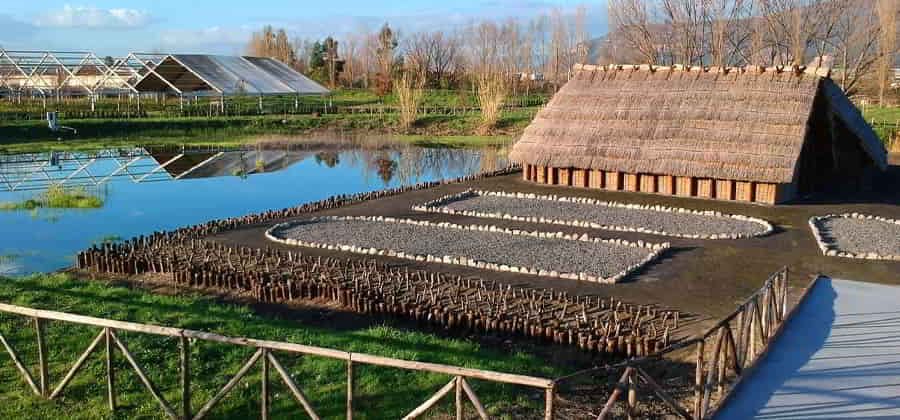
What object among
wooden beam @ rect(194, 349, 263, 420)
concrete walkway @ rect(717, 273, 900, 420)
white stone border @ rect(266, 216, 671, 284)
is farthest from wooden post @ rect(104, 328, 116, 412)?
white stone border @ rect(266, 216, 671, 284)

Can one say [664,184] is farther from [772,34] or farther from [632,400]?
[772,34]

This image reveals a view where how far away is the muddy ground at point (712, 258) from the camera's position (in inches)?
435

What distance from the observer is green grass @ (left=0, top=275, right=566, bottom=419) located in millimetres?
7121

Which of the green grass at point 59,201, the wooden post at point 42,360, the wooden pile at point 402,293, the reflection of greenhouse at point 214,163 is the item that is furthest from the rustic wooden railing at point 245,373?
the reflection of greenhouse at point 214,163

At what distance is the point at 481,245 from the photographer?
14.0 meters

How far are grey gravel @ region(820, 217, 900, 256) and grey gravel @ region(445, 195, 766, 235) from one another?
52.2 inches

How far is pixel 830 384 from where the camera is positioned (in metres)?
7.03

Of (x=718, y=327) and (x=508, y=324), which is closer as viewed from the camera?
(x=718, y=327)

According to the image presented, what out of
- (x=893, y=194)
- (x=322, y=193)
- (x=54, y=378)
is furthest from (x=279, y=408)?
(x=893, y=194)

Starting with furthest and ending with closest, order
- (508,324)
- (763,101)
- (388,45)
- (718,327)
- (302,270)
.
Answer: (388,45), (763,101), (302,270), (508,324), (718,327)

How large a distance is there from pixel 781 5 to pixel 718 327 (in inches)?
1335

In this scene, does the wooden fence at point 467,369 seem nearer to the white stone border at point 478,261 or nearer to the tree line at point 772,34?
the white stone border at point 478,261

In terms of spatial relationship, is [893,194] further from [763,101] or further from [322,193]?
[322,193]

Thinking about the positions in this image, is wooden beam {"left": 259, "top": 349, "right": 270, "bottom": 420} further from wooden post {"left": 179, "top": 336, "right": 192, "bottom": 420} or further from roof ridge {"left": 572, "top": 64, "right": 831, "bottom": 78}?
roof ridge {"left": 572, "top": 64, "right": 831, "bottom": 78}
